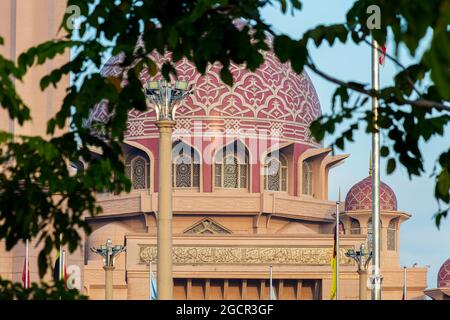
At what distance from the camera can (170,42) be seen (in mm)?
8828

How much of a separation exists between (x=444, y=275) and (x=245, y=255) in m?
11.6

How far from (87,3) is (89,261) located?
166 feet

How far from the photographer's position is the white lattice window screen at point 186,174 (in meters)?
60.8

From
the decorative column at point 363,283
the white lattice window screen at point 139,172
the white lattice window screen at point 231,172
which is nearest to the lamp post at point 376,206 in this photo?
the decorative column at point 363,283

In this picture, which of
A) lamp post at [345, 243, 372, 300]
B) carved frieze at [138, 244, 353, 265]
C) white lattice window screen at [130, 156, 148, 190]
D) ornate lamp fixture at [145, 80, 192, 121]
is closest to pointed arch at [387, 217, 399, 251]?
carved frieze at [138, 244, 353, 265]

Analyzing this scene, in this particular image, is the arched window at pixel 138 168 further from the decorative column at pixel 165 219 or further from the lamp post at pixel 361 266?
the decorative column at pixel 165 219

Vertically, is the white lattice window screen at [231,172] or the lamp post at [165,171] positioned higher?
the white lattice window screen at [231,172]

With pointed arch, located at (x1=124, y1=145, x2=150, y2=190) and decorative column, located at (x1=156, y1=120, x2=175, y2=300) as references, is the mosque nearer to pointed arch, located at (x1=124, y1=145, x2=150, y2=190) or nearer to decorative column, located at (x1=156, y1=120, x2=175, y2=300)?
pointed arch, located at (x1=124, y1=145, x2=150, y2=190)

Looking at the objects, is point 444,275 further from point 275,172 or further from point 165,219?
point 165,219

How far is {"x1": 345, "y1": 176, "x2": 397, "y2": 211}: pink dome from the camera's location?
205 ft

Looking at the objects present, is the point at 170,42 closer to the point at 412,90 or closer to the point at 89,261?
the point at 412,90

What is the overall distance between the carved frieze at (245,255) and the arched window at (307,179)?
14.6 ft

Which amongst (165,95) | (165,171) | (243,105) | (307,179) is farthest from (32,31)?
(307,179)
